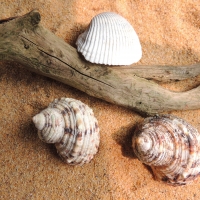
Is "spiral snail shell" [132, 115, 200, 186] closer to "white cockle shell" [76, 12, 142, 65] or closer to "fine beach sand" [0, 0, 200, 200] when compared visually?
"fine beach sand" [0, 0, 200, 200]

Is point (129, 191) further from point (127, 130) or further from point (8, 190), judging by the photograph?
point (8, 190)

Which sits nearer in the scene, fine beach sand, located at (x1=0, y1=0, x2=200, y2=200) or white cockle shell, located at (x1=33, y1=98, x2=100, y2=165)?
white cockle shell, located at (x1=33, y1=98, x2=100, y2=165)

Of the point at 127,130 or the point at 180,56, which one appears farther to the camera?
the point at 180,56

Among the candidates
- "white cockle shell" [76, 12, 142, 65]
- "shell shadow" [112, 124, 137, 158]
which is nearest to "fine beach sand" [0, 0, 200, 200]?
"shell shadow" [112, 124, 137, 158]

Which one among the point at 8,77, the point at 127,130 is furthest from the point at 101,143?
the point at 8,77

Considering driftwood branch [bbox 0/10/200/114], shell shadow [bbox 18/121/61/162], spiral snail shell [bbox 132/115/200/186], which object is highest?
driftwood branch [bbox 0/10/200/114]

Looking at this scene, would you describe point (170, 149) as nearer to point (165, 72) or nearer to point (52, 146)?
point (165, 72)
